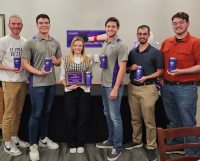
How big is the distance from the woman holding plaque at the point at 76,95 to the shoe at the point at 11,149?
2.15 ft

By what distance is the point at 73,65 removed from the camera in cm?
215

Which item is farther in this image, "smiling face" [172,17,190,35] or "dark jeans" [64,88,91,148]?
"dark jeans" [64,88,91,148]

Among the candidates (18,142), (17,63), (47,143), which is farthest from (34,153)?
(17,63)

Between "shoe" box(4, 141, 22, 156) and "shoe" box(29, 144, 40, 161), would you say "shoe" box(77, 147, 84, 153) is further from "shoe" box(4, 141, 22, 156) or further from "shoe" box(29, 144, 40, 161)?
"shoe" box(4, 141, 22, 156)

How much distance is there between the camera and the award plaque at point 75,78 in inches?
82.8

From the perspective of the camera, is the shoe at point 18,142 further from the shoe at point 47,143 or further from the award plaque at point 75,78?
the award plaque at point 75,78

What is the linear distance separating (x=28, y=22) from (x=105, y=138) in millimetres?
2390

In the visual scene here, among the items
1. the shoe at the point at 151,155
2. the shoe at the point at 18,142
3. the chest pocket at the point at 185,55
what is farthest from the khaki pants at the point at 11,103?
the chest pocket at the point at 185,55

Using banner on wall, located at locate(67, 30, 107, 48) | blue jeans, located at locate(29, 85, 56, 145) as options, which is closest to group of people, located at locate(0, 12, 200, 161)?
blue jeans, located at locate(29, 85, 56, 145)

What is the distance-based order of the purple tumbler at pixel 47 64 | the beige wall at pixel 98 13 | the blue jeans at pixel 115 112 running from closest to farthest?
the purple tumbler at pixel 47 64
the blue jeans at pixel 115 112
the beige wall at pixel 98 13

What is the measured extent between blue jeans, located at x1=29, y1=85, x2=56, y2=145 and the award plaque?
27 centimetres

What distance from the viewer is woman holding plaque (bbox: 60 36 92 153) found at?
7.02 feet

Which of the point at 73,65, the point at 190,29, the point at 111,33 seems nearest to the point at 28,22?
the point at 73,65

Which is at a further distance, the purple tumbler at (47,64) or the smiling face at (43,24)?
the smiling face at (43,24)
